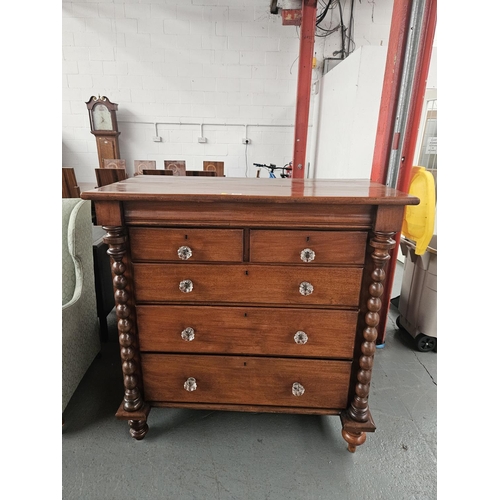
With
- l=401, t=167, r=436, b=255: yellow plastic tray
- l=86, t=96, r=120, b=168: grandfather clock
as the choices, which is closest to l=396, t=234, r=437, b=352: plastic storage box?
l=401, t=167, r=436, b=255: yellow plastic tray

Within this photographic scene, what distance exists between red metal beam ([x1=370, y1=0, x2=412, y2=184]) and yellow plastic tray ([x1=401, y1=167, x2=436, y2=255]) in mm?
175

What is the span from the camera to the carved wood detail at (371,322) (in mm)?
1114

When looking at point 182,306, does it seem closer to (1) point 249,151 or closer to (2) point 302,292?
(2) point 302,292

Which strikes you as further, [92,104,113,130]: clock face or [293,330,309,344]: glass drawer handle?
[92,104,113,130]: clock face

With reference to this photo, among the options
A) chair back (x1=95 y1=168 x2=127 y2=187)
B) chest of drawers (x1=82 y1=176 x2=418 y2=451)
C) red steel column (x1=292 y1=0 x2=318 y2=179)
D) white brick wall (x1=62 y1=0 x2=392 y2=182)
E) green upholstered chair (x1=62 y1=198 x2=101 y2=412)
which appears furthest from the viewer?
white brick wall (x1=62 y1=0 x2=392 y2=182)

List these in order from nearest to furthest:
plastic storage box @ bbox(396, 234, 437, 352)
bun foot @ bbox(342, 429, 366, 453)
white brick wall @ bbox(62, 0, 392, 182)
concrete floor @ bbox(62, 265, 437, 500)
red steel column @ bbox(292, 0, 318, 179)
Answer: concrete floor @ bbox(62, 265, 437, 500) < bun foot @ bbox(342, 429, 366, 453) < plastic storage box @ bbox(396, 234, 437, 352) < red steel column @ bbox(292, 0, 318, 179) < white brick wall @ bbox(62, 0, 392, 182)

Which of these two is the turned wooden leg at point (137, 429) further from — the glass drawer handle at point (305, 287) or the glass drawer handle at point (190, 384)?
the glass drawer handle at point (305, 287)

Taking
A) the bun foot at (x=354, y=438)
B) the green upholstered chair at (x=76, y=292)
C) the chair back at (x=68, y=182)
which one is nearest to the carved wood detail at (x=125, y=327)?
the green upholstered chair at (x=76, y=292)

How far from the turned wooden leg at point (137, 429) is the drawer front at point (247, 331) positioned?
343 mm

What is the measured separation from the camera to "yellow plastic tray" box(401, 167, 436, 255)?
1.68 metres

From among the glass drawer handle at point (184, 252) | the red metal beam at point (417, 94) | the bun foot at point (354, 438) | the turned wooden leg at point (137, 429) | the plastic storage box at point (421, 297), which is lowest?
the turned wooden leg at point (137, 429)

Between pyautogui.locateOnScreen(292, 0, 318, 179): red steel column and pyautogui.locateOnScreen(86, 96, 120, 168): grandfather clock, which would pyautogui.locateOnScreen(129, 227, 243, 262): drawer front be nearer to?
pyautogui.locateOnScreen(292, 0, 318, 179): red steel column

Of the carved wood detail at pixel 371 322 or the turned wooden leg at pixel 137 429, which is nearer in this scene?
the carved wood detail at pixel 371 322

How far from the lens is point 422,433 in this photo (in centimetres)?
146
